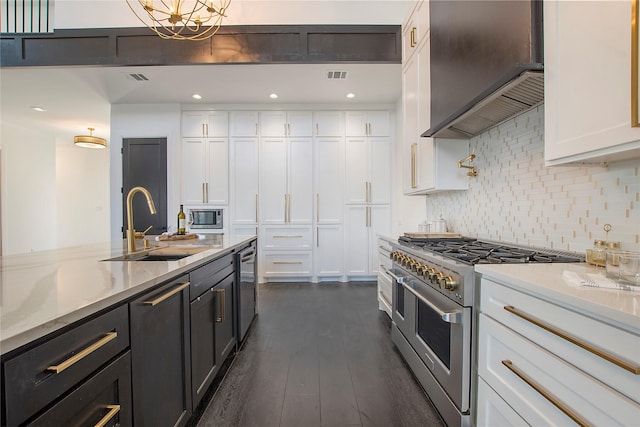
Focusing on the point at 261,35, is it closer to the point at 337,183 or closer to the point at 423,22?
the point at 423,22

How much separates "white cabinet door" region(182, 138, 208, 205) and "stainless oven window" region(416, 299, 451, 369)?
3.74 meters

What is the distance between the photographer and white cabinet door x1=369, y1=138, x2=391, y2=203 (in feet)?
14.3

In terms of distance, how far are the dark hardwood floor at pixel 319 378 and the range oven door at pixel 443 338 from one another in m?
0.29

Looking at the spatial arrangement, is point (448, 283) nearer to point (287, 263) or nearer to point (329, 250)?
point (329, 250)

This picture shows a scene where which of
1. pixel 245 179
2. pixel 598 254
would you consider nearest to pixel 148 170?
pixel 245 179

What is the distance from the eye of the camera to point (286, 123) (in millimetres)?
4367

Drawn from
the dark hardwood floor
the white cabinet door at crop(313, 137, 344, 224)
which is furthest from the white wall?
the dark hardwood floor

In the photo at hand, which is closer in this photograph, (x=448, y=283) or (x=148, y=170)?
(x=448, y=283)

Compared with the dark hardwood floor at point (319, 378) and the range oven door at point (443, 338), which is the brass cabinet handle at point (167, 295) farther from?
the range oven door at point (443, 338)

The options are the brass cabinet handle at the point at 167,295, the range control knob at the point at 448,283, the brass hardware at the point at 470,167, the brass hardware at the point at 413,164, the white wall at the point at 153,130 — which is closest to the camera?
the brass cabinet handle at the point at 167,295

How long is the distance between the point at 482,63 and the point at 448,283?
1144 millimetres

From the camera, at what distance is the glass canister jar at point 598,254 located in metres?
1.10

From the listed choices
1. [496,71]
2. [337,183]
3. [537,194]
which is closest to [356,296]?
[337,183]

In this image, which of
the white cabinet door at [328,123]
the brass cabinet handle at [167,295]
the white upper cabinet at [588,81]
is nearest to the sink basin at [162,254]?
the brass cabinet handle at [167,295]
